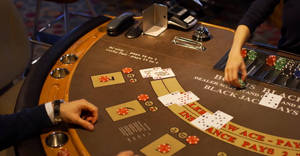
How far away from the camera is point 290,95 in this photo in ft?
4.24

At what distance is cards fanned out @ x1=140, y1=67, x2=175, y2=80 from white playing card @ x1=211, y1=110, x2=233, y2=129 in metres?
0.31

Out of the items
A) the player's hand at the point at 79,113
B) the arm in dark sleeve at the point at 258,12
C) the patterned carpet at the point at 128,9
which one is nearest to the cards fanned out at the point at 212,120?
the player's hand at the point at 79,113

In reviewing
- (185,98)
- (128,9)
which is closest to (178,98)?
(185,98)

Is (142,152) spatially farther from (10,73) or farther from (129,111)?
Answer: (10,73)

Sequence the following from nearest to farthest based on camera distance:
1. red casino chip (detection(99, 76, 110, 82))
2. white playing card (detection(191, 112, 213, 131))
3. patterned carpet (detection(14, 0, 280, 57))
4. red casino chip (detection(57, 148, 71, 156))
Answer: red casino chip (detection(57, 148, 71, 156)), white playing card (detection(191, 112, 213, 131)), red casino chip (detection(99, 76, 110, 82)), patterned carpet (detection(14, 0, 280, 57))

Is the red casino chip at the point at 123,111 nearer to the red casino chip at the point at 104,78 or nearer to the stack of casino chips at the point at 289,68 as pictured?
the red casino chip at the point at 104,78

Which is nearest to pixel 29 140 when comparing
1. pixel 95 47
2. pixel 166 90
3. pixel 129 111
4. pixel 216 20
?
pixel 129 111

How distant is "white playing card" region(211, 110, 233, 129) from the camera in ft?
3.69

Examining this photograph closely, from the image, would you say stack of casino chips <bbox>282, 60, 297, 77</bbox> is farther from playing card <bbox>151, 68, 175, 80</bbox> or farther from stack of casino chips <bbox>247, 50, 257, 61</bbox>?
playing card <bbox>151, 68, 175, 80</bbox>

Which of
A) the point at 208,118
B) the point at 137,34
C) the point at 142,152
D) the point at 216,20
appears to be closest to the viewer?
the point at 142,152

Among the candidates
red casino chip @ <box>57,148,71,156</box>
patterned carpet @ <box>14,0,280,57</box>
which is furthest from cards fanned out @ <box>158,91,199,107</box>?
patterned carpet @ <box>14,0,280,57</box>

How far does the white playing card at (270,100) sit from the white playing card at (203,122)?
234 millimetres

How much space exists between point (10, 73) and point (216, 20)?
9.60 ft

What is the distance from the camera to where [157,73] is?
4.63 feet
